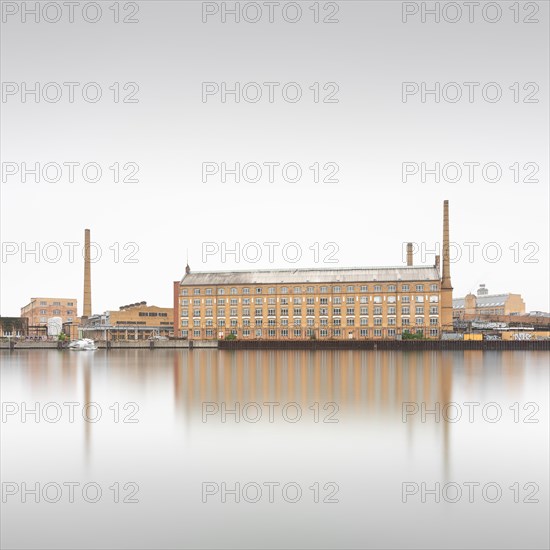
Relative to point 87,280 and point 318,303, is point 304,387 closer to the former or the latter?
point 318,303

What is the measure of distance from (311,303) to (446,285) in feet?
61.6

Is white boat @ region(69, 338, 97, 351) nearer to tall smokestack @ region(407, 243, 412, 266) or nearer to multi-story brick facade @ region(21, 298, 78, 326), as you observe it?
multi-story brick facade @ region(21, 298, 78, 326)

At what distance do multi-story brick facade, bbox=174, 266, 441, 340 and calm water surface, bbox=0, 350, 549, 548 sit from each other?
6362 cm

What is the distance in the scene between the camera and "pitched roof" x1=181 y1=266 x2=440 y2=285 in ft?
295

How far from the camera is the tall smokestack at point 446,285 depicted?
87125 millimetres

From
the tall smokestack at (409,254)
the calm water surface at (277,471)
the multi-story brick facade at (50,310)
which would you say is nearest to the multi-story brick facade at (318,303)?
the tall smokestack at (409,254)

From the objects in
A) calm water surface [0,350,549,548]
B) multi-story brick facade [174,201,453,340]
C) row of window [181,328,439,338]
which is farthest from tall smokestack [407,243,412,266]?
calm water surface [0,350,549,548]

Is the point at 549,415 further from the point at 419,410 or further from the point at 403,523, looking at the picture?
the point at 403,523

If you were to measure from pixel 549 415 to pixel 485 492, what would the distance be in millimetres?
11550

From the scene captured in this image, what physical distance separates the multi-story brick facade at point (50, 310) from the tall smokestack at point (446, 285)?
264ft

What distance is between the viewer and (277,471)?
42.9ft

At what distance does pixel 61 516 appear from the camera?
1039cm

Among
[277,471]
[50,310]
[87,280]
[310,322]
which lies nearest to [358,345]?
[310,322]

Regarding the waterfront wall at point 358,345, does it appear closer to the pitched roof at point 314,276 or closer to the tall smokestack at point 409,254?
the pitched roof at point 314,276
